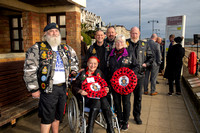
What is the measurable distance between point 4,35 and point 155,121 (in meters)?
4.89

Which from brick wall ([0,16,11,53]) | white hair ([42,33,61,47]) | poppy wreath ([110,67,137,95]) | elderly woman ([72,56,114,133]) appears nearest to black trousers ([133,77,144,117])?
poppy wreath ([110,67,137,95])

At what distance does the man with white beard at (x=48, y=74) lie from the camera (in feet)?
7.38

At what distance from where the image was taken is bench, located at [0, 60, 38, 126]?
10.1ft

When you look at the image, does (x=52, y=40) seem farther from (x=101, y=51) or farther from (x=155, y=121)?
(x=155, y=121)

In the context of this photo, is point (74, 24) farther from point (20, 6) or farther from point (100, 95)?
point (100, 95)

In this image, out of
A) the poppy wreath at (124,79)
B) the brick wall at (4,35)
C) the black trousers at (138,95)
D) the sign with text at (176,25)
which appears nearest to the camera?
the poppy wreath at (124,79)

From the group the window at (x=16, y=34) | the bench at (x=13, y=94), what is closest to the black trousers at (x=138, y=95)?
the bench at (x=13, y=94)

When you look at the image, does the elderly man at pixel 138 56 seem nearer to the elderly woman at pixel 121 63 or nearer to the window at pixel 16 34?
the elderly woman at pixel 121 63

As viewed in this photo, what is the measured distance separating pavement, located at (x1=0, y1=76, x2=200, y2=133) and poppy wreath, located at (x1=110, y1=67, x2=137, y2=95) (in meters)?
0.93

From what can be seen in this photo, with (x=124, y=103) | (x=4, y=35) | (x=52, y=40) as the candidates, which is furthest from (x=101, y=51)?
(x=4, y=35)

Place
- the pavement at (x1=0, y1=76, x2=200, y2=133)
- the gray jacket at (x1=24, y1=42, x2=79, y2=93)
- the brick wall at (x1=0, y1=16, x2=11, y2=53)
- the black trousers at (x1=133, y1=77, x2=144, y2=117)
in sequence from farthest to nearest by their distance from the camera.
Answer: the brick wall at (x1=0, y1=16, x2=11, y2=53)
the black trousers at (x1=133, y1=77, x2=144, y2=117)
the pavement at (x1=0, y1=76, x2=200, y2=133)
the gray jacket at (x1=24, y1=42, x2=79, y2=93)

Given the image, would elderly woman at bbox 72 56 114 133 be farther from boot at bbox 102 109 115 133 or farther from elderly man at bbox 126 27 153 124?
elderly man at bbox 126 27 153 124

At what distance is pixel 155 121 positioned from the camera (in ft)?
12.1

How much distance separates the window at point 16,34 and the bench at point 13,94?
1.43m
